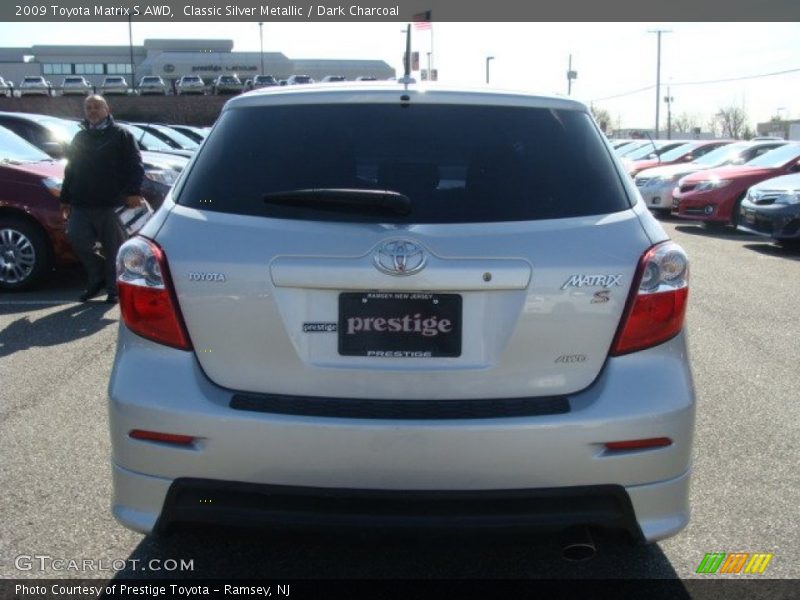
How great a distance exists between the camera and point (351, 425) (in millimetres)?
2662

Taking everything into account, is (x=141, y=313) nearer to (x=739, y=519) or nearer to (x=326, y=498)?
(x=326, y=498)

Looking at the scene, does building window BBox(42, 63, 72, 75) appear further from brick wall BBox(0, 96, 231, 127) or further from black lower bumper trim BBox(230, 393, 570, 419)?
black lower bumper trim BBox(230, 393, 570, 419)

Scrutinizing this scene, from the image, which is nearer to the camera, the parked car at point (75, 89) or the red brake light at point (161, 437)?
the red brake light at point (161, 437)

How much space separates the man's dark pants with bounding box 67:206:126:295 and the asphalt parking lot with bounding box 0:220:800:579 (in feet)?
3.14

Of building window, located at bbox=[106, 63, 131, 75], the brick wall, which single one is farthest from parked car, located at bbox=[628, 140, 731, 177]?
building window, located at bbox=[106, 63, 131, 75]

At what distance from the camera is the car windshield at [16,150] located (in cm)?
921

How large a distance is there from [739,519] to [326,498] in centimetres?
192

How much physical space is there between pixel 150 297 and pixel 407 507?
102 cm

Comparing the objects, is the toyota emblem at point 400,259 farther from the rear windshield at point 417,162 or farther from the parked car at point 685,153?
the parked car at point 685,153

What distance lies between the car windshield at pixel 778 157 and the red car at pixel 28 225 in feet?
38.6

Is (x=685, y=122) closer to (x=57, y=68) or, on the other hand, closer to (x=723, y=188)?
(x=57, y=68)

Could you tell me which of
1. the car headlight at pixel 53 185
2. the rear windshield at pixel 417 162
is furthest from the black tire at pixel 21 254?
the rear windshield at pixel 417 162

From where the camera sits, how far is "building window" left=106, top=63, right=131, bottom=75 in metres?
98.5

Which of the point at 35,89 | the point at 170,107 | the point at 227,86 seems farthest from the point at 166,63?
the point at 170,107
